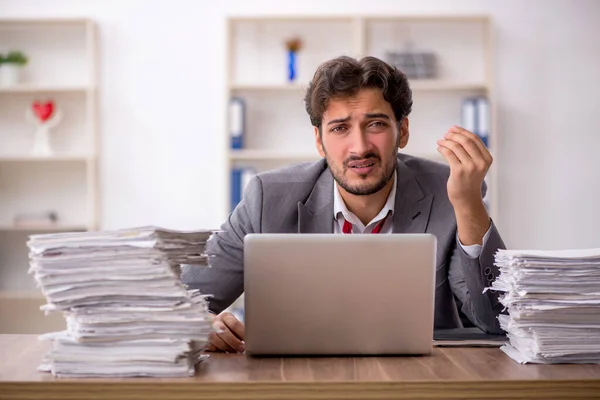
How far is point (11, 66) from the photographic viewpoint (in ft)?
14.9

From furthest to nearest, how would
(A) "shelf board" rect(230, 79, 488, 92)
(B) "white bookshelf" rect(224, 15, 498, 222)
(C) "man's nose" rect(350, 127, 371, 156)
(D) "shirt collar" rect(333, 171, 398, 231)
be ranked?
(B) "white bookshelf" rect(224, 15, 498, 222)
(A) "shelf board" rect(230, 79, 488, 92)
(D) "shirt collar" rect(333, 171, 398, 231)
(C) "man's nose" rect(350, 127, 371, 156)

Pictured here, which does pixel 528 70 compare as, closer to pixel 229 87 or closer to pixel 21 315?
pixel 229 87

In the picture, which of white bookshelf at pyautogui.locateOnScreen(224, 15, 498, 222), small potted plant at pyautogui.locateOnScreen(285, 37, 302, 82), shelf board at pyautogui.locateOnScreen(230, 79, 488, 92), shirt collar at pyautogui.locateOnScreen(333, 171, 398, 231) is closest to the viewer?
shirt collar at pyautogui.locateOnScreen(333, 171, 398, 231)

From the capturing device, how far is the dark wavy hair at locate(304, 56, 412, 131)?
2.18 m

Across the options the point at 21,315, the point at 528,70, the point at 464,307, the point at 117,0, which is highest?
the point at 117,0

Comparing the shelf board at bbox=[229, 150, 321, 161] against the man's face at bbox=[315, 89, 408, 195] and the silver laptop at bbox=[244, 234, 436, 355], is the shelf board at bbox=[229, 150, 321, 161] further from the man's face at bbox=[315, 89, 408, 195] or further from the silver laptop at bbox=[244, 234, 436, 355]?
the silver laptop at bbox=[244, 234, 436, 355]

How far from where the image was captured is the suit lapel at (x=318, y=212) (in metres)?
2.22

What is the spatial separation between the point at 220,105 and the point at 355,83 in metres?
2.59

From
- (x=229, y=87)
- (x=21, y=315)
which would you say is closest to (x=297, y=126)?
(x=229, y=87)

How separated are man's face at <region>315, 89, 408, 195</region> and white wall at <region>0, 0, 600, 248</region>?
8.32 ft

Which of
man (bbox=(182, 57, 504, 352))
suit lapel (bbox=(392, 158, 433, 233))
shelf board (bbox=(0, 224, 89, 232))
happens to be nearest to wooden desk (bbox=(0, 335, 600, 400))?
man (bbox=(182, 57, 504, 352))

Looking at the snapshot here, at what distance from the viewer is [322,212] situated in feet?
7.35

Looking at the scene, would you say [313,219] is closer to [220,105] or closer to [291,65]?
[291,65]

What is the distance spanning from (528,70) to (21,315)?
3.20 m
